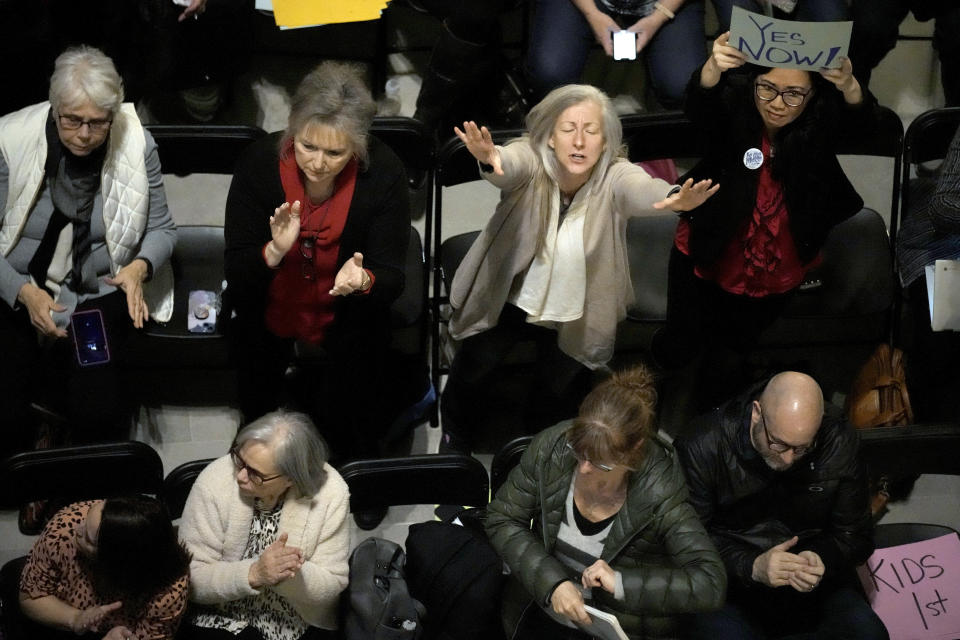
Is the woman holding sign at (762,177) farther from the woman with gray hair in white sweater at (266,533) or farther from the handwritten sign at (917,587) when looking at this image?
the woman with gray hair in white sweater at (266,533)

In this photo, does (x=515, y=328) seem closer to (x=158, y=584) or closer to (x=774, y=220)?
(x=774, y=220)

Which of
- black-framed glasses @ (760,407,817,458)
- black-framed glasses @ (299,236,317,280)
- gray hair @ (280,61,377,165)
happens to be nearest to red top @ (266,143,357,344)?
black-framed glasses @ (299,236,317,280)

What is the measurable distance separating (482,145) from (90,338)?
148cm

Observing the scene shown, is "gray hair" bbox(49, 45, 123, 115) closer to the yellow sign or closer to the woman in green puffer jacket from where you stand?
the yellow sign

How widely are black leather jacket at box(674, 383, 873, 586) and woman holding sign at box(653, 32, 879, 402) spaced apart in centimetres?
46

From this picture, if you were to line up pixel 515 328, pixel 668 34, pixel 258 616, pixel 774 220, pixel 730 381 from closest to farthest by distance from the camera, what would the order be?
pixel 258 616 < pixel 774 220 < pixel 515 328 < pixel 730 381 < pixel 668 34

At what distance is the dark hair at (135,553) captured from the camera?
2.66 metres

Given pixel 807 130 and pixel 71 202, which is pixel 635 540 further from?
pixel 71 202

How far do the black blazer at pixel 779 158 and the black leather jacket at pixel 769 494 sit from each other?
52 centimetres

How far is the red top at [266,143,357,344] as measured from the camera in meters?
3.11

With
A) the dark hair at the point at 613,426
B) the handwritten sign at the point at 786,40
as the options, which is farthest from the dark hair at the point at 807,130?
the dark hair at the point at 613,426

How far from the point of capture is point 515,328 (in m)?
3.51

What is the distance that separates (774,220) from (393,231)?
1.14 m

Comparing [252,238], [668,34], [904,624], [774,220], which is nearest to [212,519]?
[252,238]
